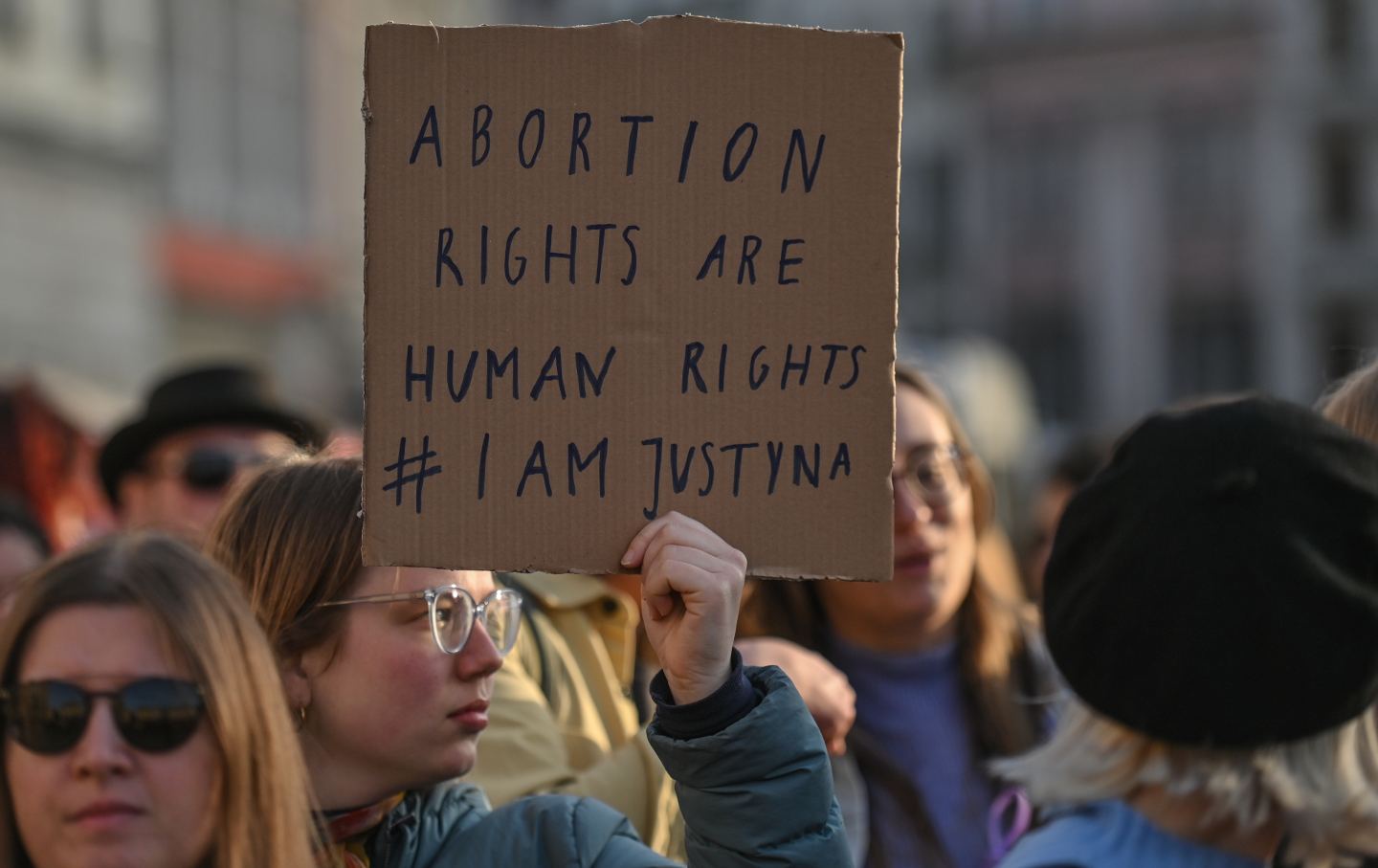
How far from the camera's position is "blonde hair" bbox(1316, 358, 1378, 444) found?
9.44ft

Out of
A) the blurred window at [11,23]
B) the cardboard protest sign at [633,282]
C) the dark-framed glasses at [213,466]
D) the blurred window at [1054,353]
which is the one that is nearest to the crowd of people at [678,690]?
the cardboard protest sign at [633,282]

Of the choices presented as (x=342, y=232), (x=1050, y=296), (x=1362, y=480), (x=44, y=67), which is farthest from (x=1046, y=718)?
(x=1050, y=296)

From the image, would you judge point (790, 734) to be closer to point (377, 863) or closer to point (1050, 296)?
point (377, 863)

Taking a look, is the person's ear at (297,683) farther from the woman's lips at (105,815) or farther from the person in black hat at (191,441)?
the person in black hat at (191,441)

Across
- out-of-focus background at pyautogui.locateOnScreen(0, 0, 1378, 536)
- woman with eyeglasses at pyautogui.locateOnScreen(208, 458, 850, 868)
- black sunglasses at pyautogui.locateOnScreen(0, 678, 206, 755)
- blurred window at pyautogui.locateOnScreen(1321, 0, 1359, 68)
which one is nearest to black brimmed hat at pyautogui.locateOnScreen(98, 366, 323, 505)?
woman with eyeglasses at pyautogui.locateOnScreen(208, 458, 850, 868)

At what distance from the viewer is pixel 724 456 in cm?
216

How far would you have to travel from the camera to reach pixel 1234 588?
7.52 ft

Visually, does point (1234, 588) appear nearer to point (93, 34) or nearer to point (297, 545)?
point (297, 545)

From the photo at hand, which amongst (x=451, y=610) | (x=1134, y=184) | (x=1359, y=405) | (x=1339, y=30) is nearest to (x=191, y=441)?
(x=451, y=610)

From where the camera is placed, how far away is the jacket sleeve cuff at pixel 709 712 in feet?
6.79

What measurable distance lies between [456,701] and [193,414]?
9.01 feet

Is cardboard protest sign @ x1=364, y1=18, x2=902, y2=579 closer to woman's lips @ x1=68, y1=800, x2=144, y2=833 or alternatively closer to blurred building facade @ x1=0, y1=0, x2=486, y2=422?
woman's lips @ x1=68, y1=800, x2=144, y2=833

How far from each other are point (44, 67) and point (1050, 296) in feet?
77.9

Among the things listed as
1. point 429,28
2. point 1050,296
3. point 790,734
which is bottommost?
point 790,734
